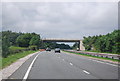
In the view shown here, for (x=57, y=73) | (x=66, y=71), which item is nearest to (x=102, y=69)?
(x=66, y=71)

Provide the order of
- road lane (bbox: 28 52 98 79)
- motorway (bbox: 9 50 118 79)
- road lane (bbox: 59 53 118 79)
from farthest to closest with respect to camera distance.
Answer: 1. road lane (bbox: 59 53 118 79)
2. motorway (bbox: 9 50 118 79)
3. road lane (bbox: 28 52 98 79)

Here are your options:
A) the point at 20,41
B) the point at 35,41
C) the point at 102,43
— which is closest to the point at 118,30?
the point at 102,43

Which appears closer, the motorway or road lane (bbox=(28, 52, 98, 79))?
road lane (bbox=(28, 52, 98, 79))

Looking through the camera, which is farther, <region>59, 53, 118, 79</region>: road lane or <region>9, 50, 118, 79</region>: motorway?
<region>59, 53, 118, 79</region>: road lane

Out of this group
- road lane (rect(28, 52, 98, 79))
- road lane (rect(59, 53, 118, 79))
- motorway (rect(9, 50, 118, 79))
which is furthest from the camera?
road lane (rect(59, 53, 118, 79))

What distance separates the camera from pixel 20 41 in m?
150

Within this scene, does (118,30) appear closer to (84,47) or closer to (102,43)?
(102,43)

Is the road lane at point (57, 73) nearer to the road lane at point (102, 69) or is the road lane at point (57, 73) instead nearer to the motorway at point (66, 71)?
the motorway at point (66, 71)

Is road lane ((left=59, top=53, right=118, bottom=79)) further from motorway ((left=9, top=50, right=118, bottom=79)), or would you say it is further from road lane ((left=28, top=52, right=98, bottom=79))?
road lane ((left=28, top=52, right=98, bottom=79))

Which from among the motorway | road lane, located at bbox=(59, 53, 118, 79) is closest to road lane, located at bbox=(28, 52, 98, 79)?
the motorway

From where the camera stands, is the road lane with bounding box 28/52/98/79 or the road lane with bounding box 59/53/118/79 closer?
the road lane with bounding box 28/52/98/79

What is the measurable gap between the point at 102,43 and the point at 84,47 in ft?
140

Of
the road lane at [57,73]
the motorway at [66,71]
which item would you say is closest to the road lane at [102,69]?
the motorway at [66,71]

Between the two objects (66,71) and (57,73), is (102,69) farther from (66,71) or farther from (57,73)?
(57,73)
